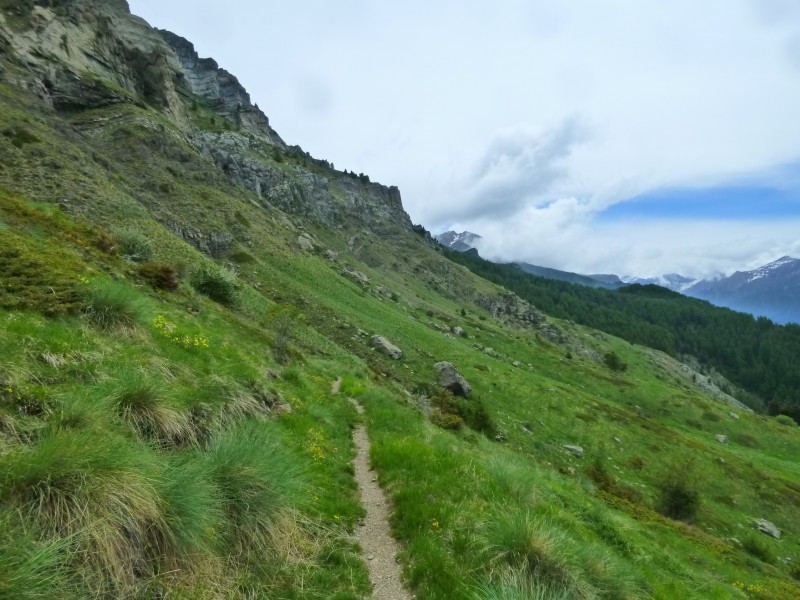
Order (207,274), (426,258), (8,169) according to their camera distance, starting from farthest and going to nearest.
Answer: (426,258) < (8,169) < (207,274)

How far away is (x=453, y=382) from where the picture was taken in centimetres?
4041

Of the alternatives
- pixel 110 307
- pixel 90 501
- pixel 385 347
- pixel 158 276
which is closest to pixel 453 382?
pixel 385 347

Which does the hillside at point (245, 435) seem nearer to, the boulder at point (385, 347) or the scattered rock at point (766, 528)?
the scattered rock at point (766, 528)

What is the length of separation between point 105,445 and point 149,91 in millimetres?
96021

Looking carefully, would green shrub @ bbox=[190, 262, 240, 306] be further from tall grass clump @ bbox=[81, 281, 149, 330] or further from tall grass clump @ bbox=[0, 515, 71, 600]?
tall grass clump @ bbox=[0, 515, 71, 600]

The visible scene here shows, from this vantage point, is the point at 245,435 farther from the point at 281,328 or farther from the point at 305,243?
the point at 305,243

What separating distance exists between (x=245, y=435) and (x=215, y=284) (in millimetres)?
23615

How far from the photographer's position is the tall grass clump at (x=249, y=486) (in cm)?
634

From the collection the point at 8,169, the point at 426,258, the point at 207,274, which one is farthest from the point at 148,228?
the point at 426,258

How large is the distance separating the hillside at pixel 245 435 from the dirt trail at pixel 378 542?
0.20 m

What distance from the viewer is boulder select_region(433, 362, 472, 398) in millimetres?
40250

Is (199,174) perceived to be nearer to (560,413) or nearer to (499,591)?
(560,413)

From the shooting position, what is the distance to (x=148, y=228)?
3678 centimetres

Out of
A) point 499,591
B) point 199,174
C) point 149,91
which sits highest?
point 149,91
